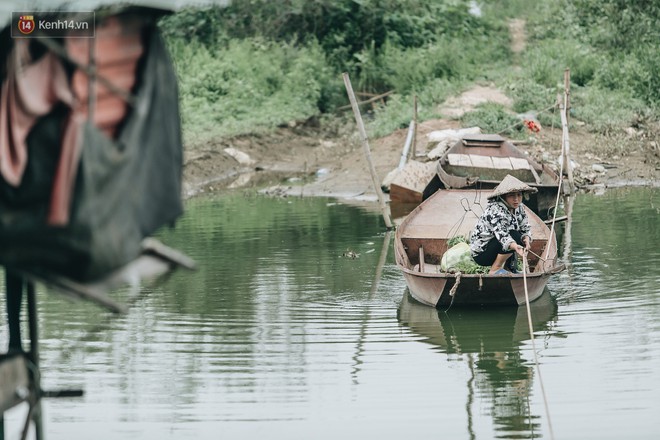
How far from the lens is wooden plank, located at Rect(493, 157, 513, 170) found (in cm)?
1605

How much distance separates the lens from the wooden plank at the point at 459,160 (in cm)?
1644

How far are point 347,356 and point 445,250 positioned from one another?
123 inches

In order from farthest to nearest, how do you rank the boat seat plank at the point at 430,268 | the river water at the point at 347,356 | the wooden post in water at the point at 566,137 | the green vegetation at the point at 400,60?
the green vegetation at the point at 400,60, the wooden post in water at the point at 566,137, the boat seat plank at the point at 430,268, the river water at the point at 347,356

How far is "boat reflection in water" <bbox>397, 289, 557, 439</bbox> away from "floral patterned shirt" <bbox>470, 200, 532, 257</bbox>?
2.39ft

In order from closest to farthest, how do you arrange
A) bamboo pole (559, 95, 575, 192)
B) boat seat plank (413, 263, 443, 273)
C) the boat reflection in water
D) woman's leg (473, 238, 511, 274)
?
1. the boat reflection in water
2. woman's leg (473, 238, 511, 274)
3. boat seat plank (413, 263, 443, 273)
4. bamboo pole (559, 95, 575, 192)

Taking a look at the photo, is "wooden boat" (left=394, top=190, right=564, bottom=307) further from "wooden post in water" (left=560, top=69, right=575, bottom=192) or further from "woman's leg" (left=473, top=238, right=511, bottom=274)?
"wooden post in water" (left=560, top=69, right=575, bottom=192)

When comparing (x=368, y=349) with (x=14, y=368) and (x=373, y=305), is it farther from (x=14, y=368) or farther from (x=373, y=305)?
(x=14, y=368)

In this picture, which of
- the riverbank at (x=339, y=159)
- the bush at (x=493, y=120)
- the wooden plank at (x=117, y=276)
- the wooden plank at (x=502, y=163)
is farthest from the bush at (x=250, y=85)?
the wooden plank at (x=117, y=276)

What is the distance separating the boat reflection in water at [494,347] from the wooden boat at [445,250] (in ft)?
0.50

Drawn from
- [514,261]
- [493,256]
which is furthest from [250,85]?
[493,256]

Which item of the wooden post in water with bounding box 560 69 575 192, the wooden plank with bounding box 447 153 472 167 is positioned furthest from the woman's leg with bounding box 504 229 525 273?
the wooden post in water with bounding box 560 69 575 192

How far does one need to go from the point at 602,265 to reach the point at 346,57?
52.9ft

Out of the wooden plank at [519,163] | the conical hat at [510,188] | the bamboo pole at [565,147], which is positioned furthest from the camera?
the bamboo pole at [565,147]

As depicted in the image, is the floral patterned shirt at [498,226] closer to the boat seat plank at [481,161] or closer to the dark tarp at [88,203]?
the boat seat plank at [481,161]
